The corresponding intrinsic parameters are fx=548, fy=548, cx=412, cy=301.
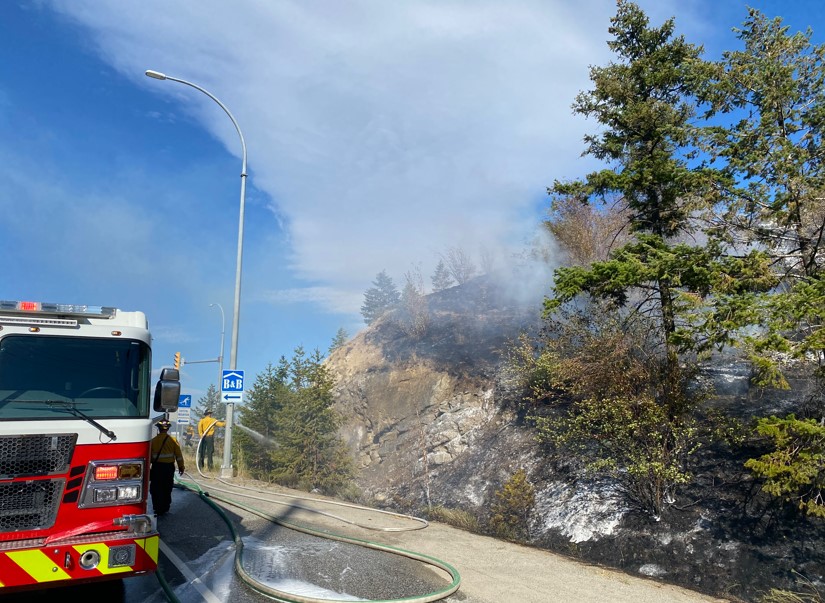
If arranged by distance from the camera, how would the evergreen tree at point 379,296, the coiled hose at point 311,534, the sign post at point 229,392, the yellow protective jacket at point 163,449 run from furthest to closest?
1. the evergreen tree at point 379,296
2. the sign post at point 229,392
3. the yellow protective jacket at point 163,449
4. the coiled hose at point 311,534

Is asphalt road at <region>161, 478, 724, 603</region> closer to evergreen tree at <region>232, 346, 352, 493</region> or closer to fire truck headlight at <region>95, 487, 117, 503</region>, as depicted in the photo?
fire truck headlight at <region>95, 487, 117, 503</region>

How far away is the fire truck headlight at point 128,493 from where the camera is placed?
166 inches

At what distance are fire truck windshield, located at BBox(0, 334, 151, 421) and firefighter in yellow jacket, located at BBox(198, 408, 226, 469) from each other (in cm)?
1112

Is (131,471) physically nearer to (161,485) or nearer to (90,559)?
(90,559)

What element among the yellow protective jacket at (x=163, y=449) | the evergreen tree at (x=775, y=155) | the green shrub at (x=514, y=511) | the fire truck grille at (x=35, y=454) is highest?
the evergreen tree at (x=775, y=155)

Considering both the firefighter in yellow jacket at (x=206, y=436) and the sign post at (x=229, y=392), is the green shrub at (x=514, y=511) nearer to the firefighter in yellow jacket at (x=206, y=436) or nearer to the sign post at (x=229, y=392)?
the sign post at (x=229, y=392)

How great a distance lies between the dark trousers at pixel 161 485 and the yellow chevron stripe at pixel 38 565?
14.4 ft

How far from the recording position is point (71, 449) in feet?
13.5

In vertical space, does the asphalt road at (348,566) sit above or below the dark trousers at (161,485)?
below

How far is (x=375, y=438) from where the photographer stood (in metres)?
19.2

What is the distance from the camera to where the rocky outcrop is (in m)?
7.50

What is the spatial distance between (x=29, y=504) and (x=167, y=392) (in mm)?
1298

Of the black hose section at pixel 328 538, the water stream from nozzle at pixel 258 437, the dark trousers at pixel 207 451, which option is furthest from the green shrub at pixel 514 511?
the water stream from nozzle at pixel 258 437

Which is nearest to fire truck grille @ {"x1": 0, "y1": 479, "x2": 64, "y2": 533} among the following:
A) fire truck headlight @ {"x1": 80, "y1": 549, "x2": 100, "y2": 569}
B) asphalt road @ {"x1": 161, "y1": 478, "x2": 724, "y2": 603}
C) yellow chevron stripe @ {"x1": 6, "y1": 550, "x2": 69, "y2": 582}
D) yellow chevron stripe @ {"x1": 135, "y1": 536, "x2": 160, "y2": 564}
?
yellow chevron stripe @ {"x1": 6, "y1": 550, "x2": 69, "y2": 582}
